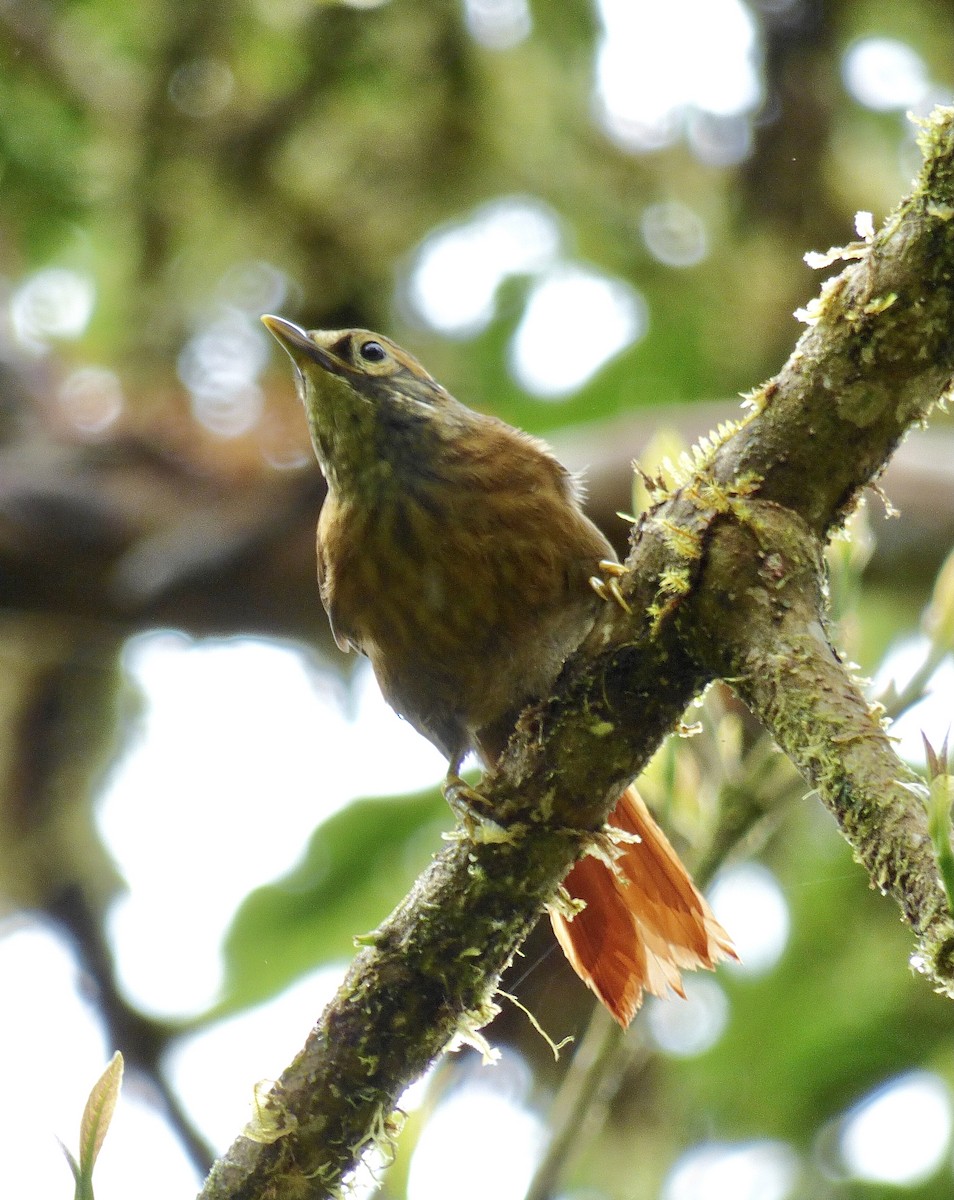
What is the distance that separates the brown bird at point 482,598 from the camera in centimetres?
255

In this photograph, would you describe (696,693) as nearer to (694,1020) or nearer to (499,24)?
(694,1020)

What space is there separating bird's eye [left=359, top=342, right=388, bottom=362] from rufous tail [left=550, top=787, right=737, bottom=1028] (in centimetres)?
124

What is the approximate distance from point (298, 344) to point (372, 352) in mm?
257

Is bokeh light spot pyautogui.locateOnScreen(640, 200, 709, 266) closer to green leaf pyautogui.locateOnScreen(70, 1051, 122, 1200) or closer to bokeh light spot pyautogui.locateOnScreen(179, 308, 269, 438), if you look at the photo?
bokeh light spot pyautogui.locateOnScreen(179, 308, 269, 438)

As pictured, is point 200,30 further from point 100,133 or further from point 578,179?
point 578,179

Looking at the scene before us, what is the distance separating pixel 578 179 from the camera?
5.26 m

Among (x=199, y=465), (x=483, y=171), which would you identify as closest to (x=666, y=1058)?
(x=199, y=465)

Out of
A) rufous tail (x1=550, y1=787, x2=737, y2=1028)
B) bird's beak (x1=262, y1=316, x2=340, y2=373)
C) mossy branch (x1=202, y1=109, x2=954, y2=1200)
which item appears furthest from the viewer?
bird's beak (x1=262, y1=316, x2=340, y2=373)

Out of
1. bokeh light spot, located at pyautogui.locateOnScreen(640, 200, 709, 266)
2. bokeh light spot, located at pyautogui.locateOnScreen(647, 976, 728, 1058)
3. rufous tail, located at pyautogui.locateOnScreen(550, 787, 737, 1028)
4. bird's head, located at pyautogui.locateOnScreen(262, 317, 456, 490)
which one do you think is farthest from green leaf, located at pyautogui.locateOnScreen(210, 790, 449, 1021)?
bokeh light spot, located at pyautogui.locateOnScreen(640, 200, 709, 266)

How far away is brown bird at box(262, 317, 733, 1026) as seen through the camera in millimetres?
2547

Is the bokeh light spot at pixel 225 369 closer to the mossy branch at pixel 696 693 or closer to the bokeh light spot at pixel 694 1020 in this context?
the bokeh light spot at pixel 694 1020

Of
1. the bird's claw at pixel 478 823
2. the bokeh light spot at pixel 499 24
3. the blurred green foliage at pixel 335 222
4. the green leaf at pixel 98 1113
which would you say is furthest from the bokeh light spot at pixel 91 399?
the green leaf at pixel 98 1113

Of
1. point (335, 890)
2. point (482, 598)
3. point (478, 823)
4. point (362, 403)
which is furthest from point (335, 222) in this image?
point (478, 823)

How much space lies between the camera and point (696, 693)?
1817 millimetres
